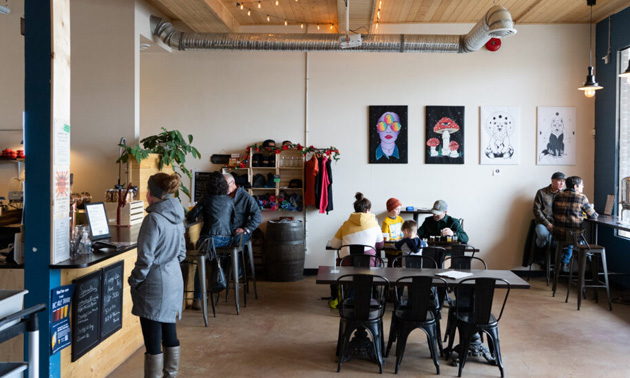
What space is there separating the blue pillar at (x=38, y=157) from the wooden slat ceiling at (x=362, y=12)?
11.3 feet

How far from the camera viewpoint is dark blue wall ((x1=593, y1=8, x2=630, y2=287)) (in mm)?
7726

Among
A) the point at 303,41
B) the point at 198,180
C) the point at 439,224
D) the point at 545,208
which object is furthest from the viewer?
the point at 198,180

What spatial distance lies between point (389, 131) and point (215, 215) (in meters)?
3.49

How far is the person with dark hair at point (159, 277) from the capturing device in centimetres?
377

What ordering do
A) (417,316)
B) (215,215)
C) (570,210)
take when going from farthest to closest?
(570,210) < (215,215) < (417,316)

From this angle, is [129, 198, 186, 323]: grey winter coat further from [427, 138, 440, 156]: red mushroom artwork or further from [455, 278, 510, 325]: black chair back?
[427, 138, 440, 156]: red mushroom artwork

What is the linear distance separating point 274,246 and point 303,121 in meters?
2.09

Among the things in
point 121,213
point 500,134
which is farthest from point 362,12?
point 121,213

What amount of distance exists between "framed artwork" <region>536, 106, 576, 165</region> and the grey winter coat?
6.63m

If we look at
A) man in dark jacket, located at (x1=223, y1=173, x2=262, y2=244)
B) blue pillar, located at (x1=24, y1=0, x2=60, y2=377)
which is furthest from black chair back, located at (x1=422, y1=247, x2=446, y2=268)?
blue pillar, located at (x1=24, y1=0, x2=60, y2=377)

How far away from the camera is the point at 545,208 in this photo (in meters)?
8.30

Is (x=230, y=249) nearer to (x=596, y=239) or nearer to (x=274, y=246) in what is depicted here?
(x=274, y=246)

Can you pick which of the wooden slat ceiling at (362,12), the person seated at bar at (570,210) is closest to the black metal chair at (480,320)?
the person seated at bar at (570,210)

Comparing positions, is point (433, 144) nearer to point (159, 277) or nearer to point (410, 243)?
point (410, 243)
